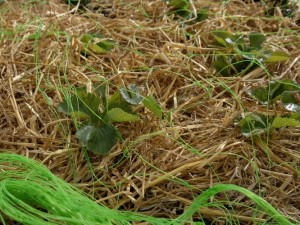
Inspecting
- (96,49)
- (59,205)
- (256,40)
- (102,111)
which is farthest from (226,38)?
(59,205)

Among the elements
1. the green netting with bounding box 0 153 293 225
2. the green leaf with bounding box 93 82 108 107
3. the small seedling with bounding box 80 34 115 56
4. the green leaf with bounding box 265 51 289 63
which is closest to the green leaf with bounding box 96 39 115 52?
the small seedling with bounding box 80 34 115 56

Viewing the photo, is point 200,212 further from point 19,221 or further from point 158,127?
point 19,221

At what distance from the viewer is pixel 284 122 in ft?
4.50

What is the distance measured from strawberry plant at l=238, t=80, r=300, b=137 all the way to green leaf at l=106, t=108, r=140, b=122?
25 centimetres

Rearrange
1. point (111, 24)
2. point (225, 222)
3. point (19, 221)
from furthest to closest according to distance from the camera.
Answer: point (111, 24)
point (225, 222)
point (19, 221)

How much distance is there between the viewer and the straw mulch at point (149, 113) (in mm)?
1314

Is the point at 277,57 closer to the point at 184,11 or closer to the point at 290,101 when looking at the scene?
the point at 290,101

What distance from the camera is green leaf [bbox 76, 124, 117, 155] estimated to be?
1.35 metres

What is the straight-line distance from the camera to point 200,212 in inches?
49.5

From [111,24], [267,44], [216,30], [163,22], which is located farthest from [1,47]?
[267,44]

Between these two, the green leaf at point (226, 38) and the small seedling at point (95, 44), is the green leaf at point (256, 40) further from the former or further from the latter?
the small seedling at point (95, 44)

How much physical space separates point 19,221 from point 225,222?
44 centimetres

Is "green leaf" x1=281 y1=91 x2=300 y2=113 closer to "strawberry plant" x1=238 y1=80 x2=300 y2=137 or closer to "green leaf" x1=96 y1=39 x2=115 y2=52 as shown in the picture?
"strawberry plant" x1=238 y1=80 x2=300 y2=137

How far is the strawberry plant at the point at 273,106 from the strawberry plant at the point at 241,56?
15cm
